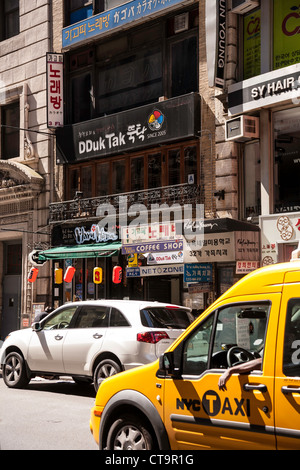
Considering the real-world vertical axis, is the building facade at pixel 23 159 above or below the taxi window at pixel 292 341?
above

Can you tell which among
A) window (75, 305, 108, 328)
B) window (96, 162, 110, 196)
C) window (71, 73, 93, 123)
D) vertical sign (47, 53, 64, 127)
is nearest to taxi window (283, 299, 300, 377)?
window (75, 305, 108, 328)

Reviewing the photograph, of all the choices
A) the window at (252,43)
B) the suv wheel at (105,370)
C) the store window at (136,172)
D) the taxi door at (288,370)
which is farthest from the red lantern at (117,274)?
the taxi door at (288,370)

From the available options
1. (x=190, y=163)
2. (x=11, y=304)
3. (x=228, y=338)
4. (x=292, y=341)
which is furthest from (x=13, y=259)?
(x=292, y=341)

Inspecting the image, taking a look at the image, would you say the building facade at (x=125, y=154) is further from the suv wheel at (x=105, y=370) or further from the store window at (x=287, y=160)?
the suv wheel at (x=105, y=370)

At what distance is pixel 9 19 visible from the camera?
1061 inches

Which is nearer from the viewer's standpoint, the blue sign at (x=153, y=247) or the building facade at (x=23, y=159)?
the blue sign at (x=153, y=247)

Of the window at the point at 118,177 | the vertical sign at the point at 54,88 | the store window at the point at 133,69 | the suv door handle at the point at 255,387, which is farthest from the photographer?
the vertical sign at the point at 54,88

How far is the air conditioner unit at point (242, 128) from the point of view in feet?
56.0

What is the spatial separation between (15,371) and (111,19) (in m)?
13.3

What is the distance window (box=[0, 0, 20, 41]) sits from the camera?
26.6 metres

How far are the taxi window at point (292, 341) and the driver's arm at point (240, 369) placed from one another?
0.30m
